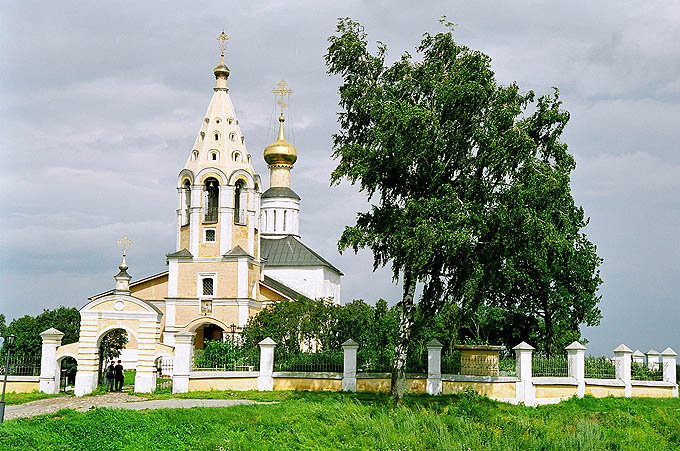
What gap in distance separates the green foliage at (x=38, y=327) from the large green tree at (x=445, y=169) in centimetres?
1773

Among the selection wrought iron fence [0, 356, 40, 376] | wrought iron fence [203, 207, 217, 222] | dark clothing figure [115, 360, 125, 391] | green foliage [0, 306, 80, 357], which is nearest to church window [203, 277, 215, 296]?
wrought iron fence [203, 207, 217, 222]

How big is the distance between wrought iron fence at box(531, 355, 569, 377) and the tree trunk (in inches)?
182

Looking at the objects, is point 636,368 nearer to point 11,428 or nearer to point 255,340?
point 255,340

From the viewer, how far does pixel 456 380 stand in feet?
68.4

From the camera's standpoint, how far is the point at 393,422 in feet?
50.0

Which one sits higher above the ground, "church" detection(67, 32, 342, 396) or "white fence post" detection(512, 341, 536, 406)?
"church" detection(67, 32, 342, 396)

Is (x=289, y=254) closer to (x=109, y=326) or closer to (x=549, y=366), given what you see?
(x=109, y=326)

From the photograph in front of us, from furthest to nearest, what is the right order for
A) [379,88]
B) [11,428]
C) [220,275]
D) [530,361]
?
1. [220,275]
2. [530,361]
3. [379,88]
4. [11,428]

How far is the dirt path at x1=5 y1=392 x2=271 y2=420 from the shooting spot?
18016mm

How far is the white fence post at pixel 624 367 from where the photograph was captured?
21359mm

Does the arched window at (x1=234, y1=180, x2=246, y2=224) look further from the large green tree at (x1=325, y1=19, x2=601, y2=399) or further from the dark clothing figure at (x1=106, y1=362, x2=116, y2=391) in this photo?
the large green tree at (x1=325, y1=19, x2=601, y2=399)

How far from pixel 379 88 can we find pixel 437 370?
785 cm

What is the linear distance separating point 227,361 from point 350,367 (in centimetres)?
375

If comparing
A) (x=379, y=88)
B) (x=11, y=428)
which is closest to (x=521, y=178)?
(x=379, y=88)
